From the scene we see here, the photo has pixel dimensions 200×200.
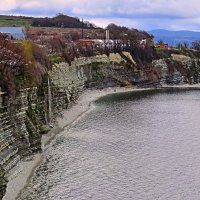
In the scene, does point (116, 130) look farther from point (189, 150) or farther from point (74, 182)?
point (74, 182)

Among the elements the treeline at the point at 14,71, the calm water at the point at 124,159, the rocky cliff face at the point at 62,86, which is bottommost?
the calm water at the point at 124,159

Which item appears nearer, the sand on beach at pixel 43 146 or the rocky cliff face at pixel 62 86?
the sand on beach at pixel 43 146

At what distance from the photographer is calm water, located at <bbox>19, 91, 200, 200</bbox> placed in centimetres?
4678

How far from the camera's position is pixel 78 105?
340 ft

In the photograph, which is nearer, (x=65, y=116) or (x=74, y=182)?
(x=74, y=182)

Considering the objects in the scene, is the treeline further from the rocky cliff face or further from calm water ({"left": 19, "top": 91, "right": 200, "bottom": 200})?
calm water ({"left": 19, "top": 91, "right": 200, "bottom": 200})

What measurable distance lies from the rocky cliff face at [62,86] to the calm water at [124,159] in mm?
3746

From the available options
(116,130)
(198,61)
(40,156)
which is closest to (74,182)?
(40,156)

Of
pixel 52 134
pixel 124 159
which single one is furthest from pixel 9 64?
pixel 124 159

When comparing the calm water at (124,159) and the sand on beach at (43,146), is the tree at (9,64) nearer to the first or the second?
the sand on beach at (43,146)

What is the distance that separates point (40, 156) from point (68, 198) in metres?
14.4

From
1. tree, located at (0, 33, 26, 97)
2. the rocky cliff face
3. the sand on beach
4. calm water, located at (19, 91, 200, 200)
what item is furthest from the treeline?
calm water, located at (19, 91, 200, 200)

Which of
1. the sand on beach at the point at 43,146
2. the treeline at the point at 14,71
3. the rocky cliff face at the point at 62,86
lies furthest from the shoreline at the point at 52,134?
the treeline at the point at 14,71

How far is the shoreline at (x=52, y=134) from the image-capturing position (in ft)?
156
